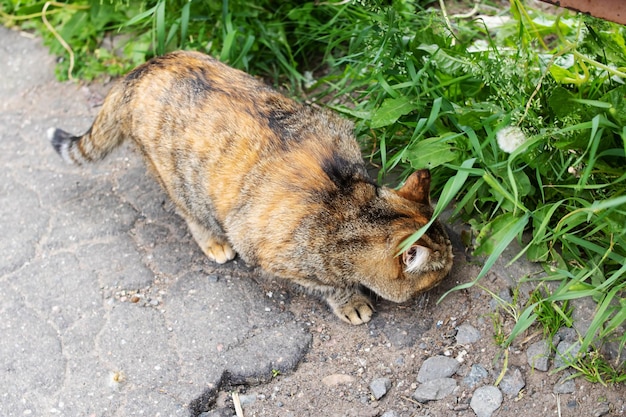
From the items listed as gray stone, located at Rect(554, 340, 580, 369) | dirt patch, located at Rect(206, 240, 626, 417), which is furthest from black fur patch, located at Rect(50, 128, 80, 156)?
gray stone, located at Rect(554, 340, 580, 369)

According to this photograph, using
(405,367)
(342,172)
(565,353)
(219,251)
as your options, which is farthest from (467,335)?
(219,251)

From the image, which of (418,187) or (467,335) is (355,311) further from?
(418,187)

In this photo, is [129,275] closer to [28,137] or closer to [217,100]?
[217,100]

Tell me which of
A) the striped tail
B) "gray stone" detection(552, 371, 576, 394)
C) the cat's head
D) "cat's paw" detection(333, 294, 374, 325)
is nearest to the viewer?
"gray stone" detection(552, 371, 576, 394)

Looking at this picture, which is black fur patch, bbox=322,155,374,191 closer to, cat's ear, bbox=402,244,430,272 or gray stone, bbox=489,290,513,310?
cat's ear, bbox=402,244,430,272

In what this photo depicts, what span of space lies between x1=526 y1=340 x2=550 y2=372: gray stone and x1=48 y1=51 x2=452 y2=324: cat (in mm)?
521

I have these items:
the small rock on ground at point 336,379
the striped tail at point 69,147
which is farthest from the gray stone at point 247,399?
the striped tail at point 69,147

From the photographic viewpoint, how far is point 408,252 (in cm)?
330

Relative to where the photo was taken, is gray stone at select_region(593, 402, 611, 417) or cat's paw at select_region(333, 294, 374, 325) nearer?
gray stone at select_region(593, 402, 611, 417)

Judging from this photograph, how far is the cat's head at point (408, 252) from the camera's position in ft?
10.9

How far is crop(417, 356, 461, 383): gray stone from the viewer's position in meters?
3.29

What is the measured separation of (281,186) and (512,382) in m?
1.34

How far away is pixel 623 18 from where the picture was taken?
8.14 ft

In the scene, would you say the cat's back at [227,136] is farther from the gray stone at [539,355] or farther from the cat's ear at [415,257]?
the gray stone at [539,355]
